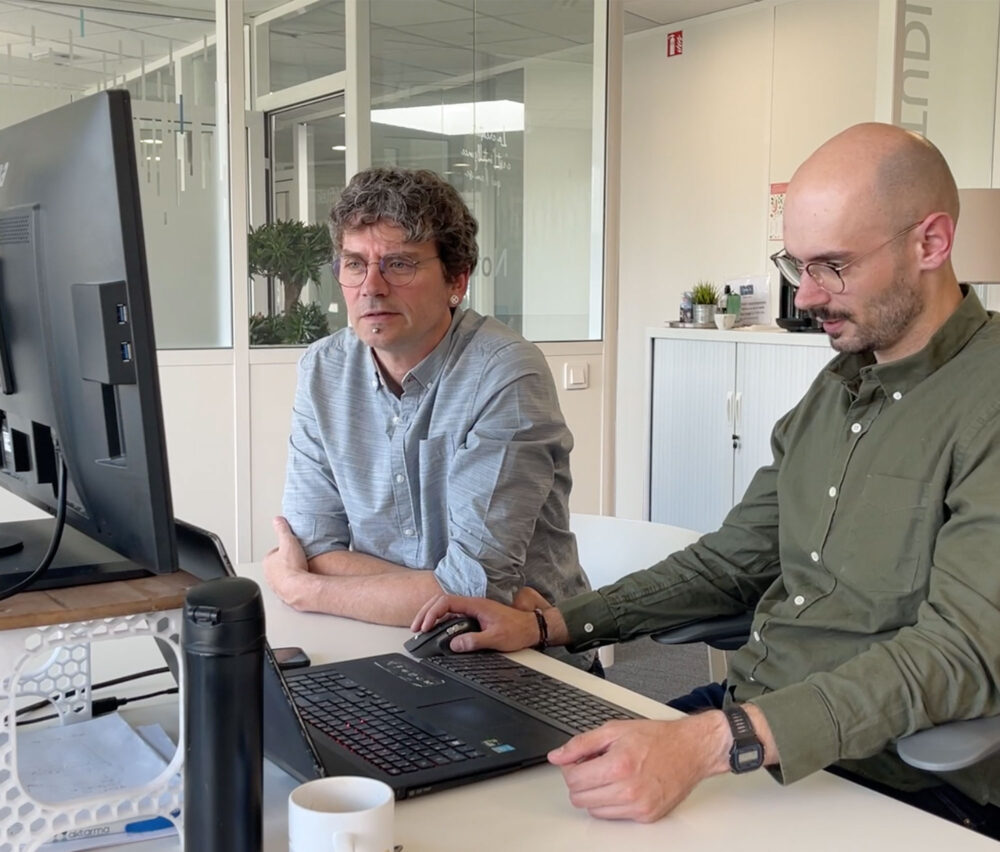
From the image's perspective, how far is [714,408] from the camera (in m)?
4.71

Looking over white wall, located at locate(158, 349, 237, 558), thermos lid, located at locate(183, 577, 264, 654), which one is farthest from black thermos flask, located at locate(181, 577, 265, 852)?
white wall, located at locate(158, 349, 237, 558)

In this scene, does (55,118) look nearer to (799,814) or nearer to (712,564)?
(799,814)

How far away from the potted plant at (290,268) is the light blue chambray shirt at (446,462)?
4.36 feet

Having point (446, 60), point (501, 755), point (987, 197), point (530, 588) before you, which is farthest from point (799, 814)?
point (987, 197)

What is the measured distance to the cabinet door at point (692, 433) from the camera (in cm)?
468

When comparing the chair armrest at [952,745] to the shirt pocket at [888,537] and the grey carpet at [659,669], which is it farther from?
the grey carpet at [659,669]

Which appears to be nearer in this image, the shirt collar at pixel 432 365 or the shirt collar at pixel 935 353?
the shirt collar at pixel 935 353

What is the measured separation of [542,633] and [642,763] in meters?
0.55

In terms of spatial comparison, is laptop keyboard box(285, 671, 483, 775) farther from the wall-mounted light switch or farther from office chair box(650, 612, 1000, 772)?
the wall-mounted light switch

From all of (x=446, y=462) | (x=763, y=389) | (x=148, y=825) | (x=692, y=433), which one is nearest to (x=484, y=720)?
(x=148, y=825)

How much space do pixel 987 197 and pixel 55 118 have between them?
358cm

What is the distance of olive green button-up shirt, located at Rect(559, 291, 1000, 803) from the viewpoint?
1.19m

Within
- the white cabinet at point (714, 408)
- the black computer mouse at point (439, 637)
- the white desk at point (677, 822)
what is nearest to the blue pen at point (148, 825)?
the white desk at point (677, 822)

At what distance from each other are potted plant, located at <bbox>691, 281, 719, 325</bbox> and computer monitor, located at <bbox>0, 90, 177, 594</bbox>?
4.15 meters
